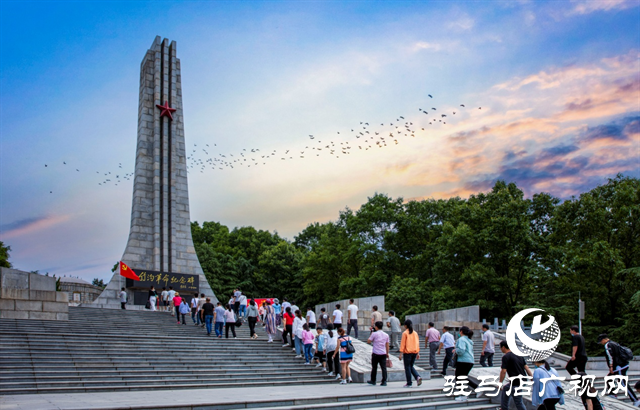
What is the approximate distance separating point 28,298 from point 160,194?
47.9 feet

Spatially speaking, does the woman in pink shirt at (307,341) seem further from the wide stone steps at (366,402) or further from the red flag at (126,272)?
the red flag at (126,272)

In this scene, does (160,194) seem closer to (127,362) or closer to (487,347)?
(127,362)

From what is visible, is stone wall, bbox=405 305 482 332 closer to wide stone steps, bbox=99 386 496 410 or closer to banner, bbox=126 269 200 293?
wide stone steps, bbox=99 386 496 410

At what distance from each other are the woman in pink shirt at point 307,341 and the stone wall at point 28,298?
946 cm

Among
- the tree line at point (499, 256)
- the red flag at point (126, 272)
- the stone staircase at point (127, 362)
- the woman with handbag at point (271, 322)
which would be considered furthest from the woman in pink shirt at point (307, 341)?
the red flag at point (126, 272)

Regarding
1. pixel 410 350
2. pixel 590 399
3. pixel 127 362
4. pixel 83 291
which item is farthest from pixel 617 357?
pixel 83 291

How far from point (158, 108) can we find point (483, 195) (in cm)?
2285

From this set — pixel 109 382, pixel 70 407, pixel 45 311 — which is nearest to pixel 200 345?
pixel 109 382

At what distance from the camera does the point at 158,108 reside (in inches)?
1332

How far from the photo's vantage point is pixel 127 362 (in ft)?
44.7

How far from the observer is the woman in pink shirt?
15.1 m

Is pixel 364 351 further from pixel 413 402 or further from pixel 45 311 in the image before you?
pixel 45 311

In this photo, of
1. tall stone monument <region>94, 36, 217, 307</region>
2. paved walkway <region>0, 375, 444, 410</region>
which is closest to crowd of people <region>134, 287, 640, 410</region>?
paved walkway <region>0, 375, 444, 410</region>

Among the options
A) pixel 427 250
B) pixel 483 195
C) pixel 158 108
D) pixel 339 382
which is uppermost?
pixel 158 108
